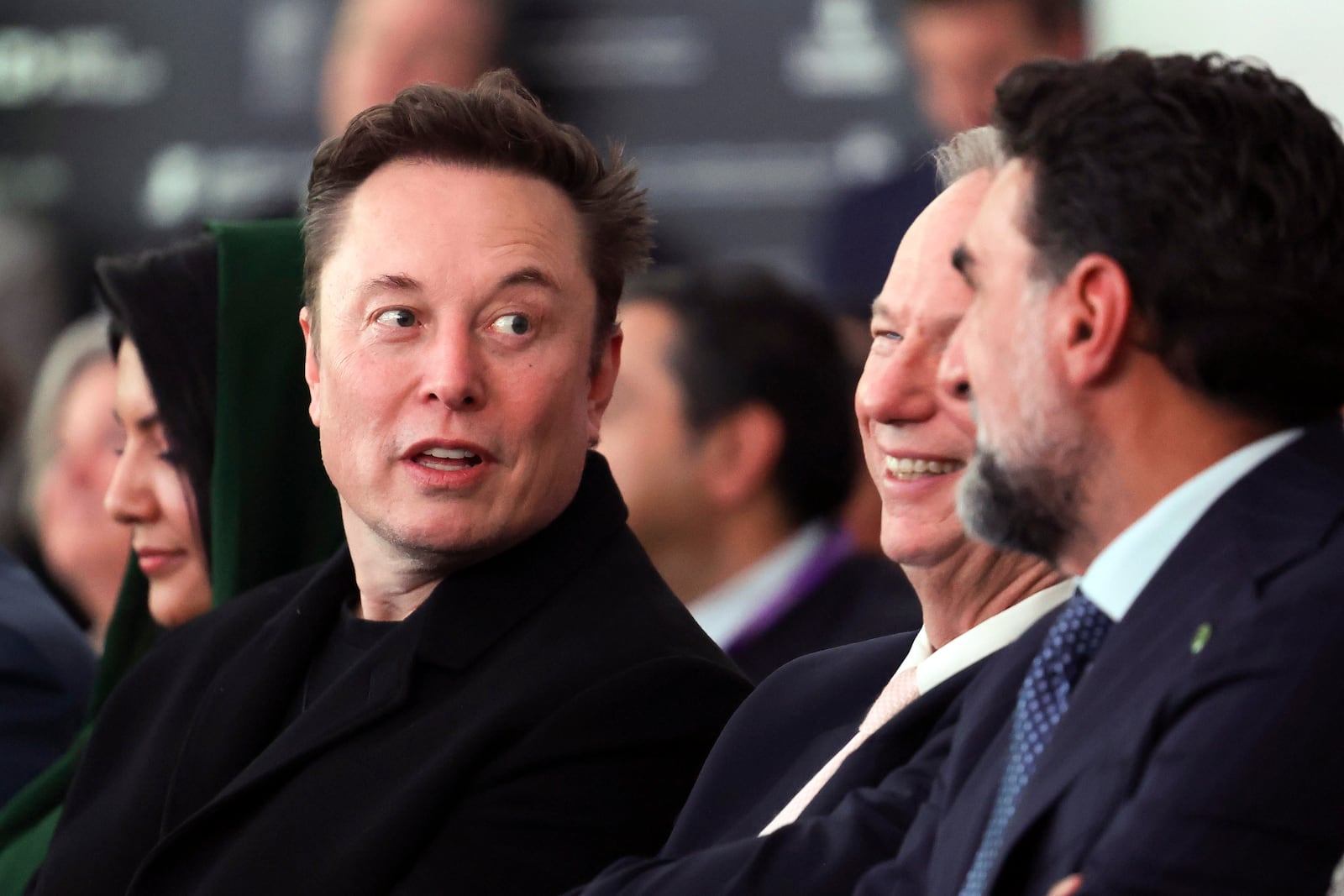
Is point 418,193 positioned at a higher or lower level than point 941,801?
higher

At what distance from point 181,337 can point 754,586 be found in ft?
5.09

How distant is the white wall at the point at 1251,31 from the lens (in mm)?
5184

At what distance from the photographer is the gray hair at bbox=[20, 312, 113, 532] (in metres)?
4.60

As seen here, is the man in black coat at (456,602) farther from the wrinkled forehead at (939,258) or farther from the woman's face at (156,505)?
the woman's face at (156,505)

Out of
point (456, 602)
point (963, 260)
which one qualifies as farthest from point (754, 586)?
point (963, 260)

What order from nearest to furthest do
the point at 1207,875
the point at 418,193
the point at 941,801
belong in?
1. the point at 1207,875
2. the point at 941,801
3. the point at 418,193

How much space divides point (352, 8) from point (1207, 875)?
16.9 feet

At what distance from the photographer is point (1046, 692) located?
68.6 inches

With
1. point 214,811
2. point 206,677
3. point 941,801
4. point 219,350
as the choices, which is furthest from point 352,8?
point 941,801

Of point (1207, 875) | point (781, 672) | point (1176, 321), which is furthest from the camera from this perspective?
point (781, 672)

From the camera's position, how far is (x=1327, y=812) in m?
1.48

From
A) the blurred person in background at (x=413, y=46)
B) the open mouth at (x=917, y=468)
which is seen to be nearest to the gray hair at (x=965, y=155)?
the open mouth at (x=917, y=468)

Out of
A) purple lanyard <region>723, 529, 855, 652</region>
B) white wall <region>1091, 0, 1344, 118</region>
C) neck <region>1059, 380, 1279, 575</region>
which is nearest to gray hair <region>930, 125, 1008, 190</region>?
neck <region>1059, 380, 1279, 575</region>

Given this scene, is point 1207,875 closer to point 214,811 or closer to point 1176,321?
point 1176,321
